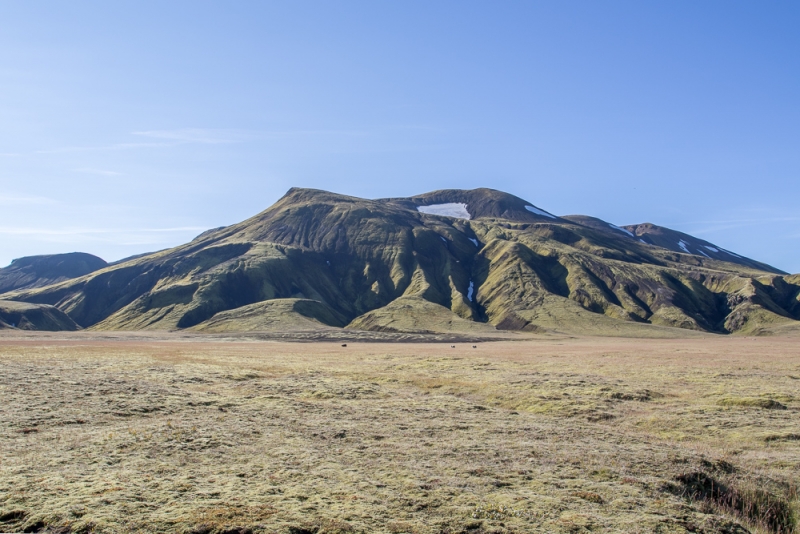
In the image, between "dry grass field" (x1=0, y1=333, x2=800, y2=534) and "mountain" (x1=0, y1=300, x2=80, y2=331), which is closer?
"dry grass field" (x1=0, y1=333, x2=800, y2=534)

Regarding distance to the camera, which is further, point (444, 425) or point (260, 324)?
point (260, 324)

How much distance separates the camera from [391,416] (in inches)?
892

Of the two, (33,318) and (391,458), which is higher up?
(391,458)

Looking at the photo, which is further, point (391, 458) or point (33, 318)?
point (33, 318)

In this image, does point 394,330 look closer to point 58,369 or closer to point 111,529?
point 58,369

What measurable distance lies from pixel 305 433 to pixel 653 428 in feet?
47.3

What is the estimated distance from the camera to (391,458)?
1616 cm

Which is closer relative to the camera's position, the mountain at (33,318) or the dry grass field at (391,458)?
the dry grass field at (391,458)

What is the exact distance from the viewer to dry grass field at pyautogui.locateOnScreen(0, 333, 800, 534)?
37.6 feet

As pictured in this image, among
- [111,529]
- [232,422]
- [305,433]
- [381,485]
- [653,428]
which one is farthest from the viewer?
[653,428]

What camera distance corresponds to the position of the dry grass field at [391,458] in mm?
11469

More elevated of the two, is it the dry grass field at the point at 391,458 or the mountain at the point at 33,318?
the dry grass field at the point at 391,458

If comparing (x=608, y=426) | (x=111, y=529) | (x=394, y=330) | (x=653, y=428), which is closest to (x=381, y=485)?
(x=111, y=529)

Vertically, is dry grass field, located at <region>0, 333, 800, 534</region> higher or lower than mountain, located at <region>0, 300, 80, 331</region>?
higher
